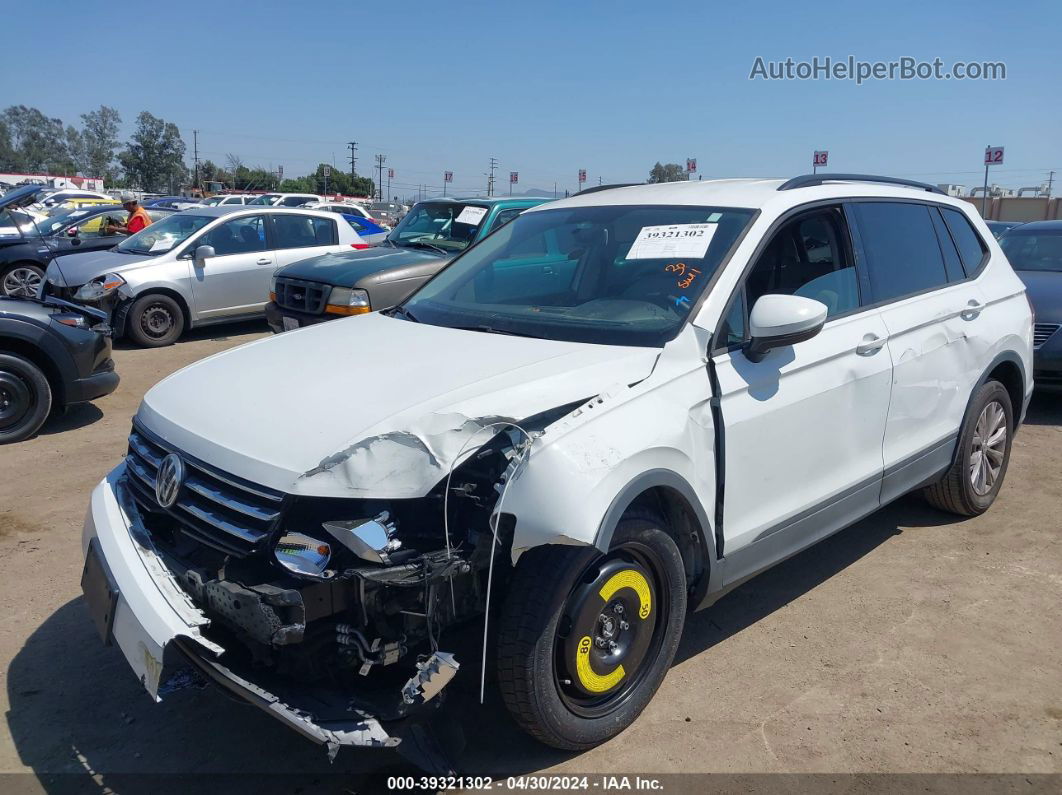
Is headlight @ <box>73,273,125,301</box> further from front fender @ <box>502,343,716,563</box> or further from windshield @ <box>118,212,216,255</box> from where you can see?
front fender @ <box>502,343,716,563</box>

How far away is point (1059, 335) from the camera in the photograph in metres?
7.16

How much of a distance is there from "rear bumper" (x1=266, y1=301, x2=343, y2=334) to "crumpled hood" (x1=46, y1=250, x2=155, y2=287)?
8.86 feet

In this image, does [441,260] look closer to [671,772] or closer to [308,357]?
[308,357]

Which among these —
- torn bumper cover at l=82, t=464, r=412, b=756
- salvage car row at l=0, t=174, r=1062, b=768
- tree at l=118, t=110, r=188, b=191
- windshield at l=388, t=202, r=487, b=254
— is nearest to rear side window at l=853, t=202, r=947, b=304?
salvage car row at l=0, t=174, r=1062, b=768

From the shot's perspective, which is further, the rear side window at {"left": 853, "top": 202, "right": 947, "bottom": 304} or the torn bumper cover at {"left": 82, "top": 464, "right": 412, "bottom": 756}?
the rear side window at {"left": 853, "top": 202, "right": 947, "bottom": 304}

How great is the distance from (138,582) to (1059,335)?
7341 mm

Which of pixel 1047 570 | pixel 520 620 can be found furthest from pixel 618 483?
pixel 1047 570

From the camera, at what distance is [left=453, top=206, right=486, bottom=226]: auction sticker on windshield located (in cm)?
925

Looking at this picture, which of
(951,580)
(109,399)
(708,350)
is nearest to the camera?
(708,350)

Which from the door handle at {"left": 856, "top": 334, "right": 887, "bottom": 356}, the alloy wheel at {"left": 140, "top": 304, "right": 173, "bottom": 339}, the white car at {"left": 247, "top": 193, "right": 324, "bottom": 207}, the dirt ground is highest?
the white car at {"left": 247, "top": 193, "right": 324, "bottom": 207}

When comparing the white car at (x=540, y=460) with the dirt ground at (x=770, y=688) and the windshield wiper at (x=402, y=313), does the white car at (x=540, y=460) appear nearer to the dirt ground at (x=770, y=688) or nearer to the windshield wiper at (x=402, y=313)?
the windshield wiper at (x=402, y=313)

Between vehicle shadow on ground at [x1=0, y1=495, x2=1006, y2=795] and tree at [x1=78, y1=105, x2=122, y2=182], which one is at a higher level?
tree at [x1=78, y1=105, x2=122, y2=182]

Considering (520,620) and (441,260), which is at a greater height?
(441,260)

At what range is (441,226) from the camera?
973 centimetres
